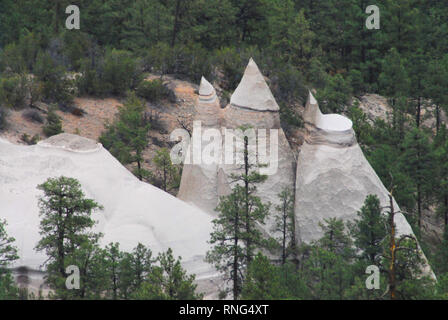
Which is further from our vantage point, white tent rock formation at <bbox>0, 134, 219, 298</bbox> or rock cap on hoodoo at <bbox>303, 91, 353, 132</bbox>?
rock cap on hoodoo at <bbox>303, 91, 353, 132</bbox>

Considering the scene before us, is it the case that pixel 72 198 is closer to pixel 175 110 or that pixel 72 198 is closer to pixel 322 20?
pixel 175 110

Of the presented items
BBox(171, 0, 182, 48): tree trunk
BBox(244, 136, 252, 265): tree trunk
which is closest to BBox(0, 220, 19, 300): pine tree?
BBox(244, 136, 252, 265): tree trunk

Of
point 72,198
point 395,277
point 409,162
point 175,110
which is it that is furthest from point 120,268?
point 175,110

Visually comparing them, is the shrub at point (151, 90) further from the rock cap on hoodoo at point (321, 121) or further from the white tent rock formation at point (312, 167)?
the rock cap on hoodoo at point (321, 121)

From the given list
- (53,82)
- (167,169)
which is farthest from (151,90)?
(167,169)

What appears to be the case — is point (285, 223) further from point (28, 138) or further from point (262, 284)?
point (28, 138)

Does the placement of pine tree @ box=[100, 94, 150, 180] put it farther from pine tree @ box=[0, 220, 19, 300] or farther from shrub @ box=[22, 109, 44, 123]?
pine tree @ box=[0, 220, 19, 300]
